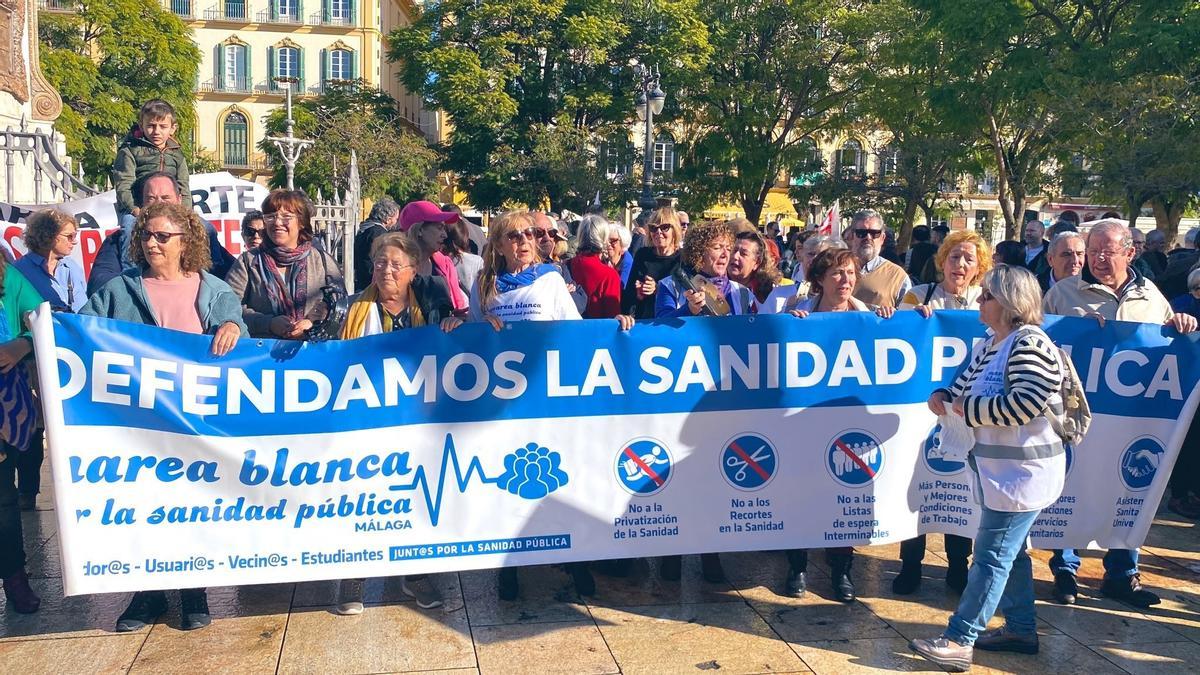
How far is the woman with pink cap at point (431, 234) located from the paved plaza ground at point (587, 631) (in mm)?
1779

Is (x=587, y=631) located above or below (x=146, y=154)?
→ below

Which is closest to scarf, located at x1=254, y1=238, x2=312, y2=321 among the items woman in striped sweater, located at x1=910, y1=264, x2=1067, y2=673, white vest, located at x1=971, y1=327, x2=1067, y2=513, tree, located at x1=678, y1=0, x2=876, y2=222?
woman in striped sweater, located at x1=910, y1=264, x2=1067, y2=673

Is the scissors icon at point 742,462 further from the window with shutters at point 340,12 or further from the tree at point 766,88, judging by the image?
the window with shutters at point 340,12

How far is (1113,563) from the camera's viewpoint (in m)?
5.38

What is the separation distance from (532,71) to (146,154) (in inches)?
1408

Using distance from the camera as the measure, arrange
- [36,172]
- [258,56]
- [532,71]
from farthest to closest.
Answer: [258,56] < [532,71] < [36,172]

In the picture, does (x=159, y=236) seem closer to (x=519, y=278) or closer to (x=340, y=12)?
(x=519, y=278)

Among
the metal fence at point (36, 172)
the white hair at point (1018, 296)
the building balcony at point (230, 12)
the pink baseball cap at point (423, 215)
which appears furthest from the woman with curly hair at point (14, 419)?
the building balcony at point (230, 12)

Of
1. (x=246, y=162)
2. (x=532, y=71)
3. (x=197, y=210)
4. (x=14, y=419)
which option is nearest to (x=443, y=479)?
(x=14, y=419)

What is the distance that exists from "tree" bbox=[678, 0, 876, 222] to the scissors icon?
32828mm

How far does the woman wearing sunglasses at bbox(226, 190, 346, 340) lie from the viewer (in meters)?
5.14

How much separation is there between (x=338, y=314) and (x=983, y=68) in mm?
17181

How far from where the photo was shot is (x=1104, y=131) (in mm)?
16516

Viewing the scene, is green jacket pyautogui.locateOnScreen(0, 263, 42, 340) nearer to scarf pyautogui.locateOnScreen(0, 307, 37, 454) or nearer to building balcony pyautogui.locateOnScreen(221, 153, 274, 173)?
scarf pyautogui.locateOnScreen(0, 307, 37, 454)
